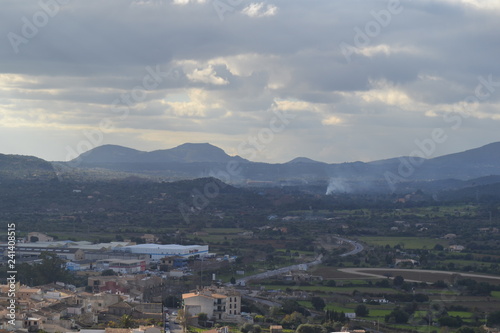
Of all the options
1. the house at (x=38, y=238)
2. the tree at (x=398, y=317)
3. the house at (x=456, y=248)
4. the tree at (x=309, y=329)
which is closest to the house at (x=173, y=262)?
the house at (x=38, y=238)

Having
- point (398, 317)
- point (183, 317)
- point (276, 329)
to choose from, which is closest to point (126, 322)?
point (183, 317)

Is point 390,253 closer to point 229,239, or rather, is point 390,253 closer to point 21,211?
point 229,239

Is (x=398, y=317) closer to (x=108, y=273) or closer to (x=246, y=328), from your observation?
(x=246, y=328)

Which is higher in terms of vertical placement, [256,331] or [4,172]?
[4,172]

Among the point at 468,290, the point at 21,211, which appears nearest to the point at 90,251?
the point at 468,290

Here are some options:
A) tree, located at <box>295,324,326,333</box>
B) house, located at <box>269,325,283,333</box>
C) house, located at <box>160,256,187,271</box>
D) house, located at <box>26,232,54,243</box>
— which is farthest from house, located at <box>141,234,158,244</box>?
tree, located at <box>295,324,326,333</box>

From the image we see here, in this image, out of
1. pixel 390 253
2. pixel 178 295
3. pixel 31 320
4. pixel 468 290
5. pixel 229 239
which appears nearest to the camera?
pixel 31 320
